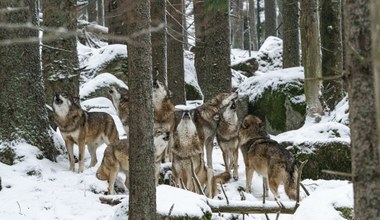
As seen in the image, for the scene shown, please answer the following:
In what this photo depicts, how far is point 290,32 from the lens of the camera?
18.0 meters

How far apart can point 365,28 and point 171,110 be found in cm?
830

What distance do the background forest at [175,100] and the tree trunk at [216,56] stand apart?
0.02 meters

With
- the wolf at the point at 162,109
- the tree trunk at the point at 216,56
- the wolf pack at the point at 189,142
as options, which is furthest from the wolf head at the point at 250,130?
the tree trunk at the point at 216,56

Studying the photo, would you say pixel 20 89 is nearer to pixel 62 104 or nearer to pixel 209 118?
pixel 62 104

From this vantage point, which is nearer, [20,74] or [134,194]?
[134,194]

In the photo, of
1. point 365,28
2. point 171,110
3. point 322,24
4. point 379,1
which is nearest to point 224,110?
point 171,110

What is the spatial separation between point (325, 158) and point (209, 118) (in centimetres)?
235

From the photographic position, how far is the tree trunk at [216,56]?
13.8 meters

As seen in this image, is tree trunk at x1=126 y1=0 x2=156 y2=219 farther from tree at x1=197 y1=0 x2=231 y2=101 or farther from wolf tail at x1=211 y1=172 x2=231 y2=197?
tree at x1=197 y1=0 x2=231 y2=101

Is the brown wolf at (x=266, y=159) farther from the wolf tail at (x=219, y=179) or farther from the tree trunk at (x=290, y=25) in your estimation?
the tree trunk at (x=290, y=25)

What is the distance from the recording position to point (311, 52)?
1300 centimetres

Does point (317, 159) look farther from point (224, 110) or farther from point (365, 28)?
point (365, 28)

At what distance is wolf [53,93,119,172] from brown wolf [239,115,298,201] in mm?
2583

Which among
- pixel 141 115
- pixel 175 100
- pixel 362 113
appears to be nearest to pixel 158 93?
pixel 175 100
